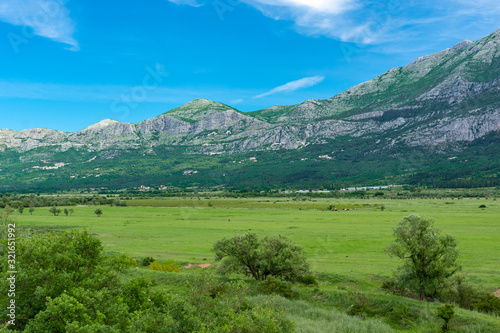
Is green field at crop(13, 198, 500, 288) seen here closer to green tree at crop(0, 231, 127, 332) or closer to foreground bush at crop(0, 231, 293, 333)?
foreground bush at crop(0, 231, 293, 333)

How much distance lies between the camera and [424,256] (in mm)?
32219

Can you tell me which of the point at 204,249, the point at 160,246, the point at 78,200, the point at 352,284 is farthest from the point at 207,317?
the point at 78,200

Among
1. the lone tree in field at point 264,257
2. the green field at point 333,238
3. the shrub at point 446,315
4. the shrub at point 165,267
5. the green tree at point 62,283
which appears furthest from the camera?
the shrub at point 165,267

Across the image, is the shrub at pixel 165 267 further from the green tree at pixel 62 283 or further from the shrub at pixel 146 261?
the green tree at pixel 62 283

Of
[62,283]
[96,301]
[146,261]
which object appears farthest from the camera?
[146,261]

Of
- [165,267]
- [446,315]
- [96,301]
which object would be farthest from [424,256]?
[165,267]

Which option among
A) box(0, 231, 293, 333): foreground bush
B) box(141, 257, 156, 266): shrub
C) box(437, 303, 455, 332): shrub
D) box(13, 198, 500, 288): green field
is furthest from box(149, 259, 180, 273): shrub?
box(437, 303, 455, 332): shrub

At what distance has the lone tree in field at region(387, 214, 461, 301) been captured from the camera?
1248 inches

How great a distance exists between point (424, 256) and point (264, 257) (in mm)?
19084

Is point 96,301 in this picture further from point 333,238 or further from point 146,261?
point 333,238

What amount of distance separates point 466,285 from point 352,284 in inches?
464

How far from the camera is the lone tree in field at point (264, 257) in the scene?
41.4 meters

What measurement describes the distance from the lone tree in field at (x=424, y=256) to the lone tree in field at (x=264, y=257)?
12.0m

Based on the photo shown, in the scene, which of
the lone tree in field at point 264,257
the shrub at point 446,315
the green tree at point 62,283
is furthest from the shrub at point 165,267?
the shrub at point 446,315
